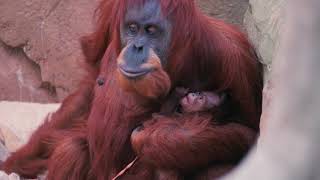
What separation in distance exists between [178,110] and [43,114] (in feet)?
4.77

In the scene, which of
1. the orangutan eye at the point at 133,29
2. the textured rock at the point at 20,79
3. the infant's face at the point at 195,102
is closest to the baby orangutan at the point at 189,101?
the infant's face at the point at 195,102

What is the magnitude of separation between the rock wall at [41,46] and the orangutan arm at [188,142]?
2224 millimetres

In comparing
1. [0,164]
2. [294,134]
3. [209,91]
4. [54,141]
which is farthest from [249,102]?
[294,134]

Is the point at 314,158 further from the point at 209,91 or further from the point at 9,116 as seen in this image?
the point at 9,116

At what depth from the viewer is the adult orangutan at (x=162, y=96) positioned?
2424 millimetres

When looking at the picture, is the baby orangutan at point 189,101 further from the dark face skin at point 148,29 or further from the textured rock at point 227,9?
the textured rock at point 227,9

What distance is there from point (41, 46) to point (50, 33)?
14cm

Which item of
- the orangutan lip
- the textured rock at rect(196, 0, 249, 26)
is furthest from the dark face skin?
the textured rock at rect(196, 0, 249, 26)

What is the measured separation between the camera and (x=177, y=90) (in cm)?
262

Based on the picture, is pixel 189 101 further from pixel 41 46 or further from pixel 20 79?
pixel 20 79

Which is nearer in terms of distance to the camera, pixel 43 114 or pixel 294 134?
pixel 294 134

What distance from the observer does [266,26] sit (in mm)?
2514

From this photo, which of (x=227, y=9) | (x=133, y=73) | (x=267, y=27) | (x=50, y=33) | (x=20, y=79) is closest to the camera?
(x=133, y=73)

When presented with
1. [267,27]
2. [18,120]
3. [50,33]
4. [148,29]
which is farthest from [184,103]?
[50,33]
